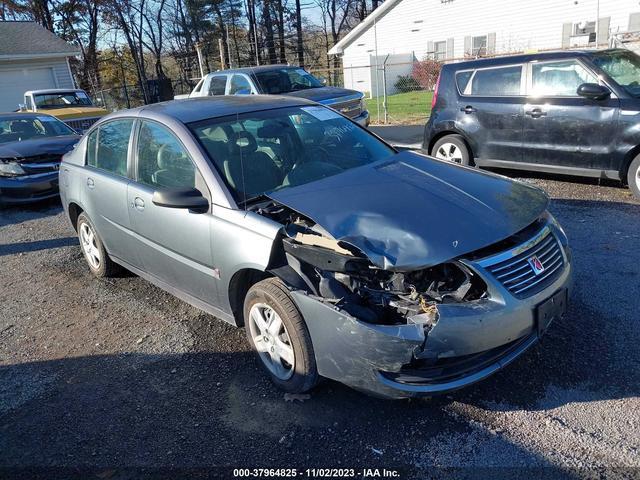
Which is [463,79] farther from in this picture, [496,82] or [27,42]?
[27,42]

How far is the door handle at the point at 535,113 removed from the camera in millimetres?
6895

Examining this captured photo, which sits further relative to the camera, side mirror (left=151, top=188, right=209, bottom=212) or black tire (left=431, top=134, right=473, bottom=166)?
black tire (left=431, top=134, right=473, bottom=166)

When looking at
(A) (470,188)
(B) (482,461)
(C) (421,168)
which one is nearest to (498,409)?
(B) (482,461)

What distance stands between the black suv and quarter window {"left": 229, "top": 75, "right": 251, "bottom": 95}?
489cm

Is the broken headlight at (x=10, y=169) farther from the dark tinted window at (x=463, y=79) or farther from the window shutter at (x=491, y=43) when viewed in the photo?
the window shutter at (x=491, y=43)

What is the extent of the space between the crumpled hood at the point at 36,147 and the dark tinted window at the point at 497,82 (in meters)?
6.97

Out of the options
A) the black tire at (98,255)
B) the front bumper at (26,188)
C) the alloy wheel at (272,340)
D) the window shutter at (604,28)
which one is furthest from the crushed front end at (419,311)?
the window shutter at (604,28)

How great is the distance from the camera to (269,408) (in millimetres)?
3131

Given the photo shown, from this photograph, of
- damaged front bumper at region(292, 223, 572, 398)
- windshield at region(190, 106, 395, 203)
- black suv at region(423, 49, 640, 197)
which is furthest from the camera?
black suv at region(423, 49, 640, 197)

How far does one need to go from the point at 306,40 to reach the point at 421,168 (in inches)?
1608

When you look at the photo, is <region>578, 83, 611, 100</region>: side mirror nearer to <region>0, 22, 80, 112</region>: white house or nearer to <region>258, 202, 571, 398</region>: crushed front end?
<region>258, 202, 571, 398</region>: crushed front end

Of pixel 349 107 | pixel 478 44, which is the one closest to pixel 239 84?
pixel 349 107

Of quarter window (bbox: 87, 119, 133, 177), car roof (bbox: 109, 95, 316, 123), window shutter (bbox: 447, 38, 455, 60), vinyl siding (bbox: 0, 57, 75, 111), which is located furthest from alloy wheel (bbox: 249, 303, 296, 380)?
window shutter (bbox: 447, 38, 455, 60)

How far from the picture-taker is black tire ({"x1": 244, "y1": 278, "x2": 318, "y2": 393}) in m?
2.94
